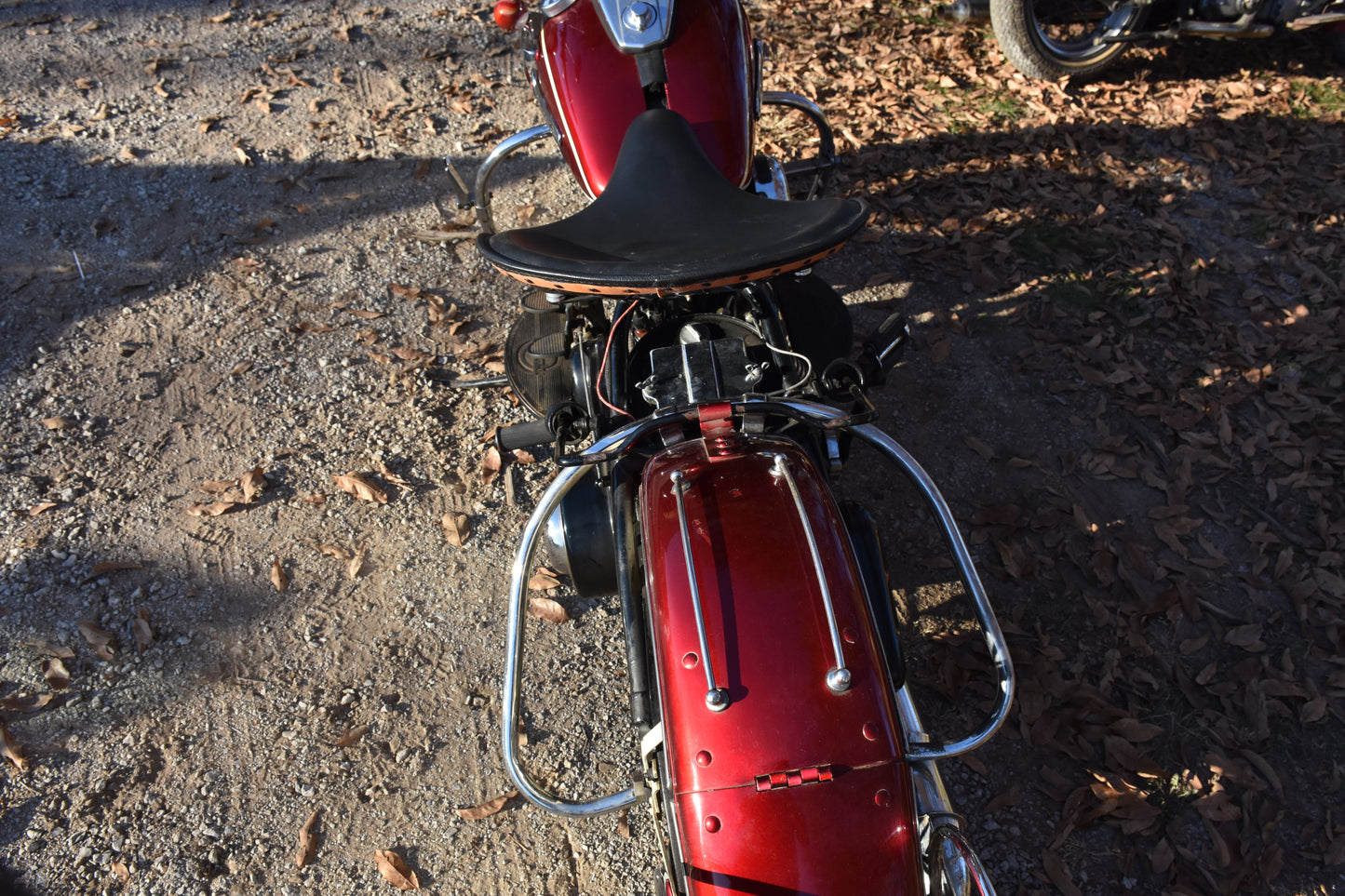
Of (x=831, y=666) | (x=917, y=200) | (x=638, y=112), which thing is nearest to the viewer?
(x=831, y=666)

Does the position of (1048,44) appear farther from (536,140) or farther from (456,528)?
(456,528)

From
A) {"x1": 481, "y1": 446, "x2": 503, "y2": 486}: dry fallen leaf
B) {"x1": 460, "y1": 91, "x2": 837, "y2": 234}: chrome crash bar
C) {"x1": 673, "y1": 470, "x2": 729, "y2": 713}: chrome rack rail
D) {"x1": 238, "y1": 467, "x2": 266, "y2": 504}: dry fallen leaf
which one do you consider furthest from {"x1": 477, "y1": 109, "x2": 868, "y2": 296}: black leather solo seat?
{"x1": 238, "y1": 467, "x2": 266, "y2": 504}: dry fallen leaf

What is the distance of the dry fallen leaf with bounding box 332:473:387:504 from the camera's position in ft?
11.0

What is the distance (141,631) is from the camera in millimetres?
2932

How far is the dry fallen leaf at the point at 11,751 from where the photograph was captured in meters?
2.64

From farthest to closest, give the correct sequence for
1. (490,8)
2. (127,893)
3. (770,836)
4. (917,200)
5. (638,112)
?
(490,8) → (917,200) → (638,112) → (127,893) → (770,836)

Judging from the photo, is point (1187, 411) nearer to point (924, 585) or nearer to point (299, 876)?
point (924, 585)

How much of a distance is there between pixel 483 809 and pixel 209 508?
70.8 inches

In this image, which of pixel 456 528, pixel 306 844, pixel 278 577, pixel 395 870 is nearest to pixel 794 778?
pixel 395 870

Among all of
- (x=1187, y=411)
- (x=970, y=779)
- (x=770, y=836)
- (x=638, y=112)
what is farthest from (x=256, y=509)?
(x=1187, y=411)

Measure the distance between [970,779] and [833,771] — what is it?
4.78 feet

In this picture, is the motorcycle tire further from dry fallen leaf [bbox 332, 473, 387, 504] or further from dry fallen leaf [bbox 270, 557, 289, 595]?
dry fallen leaf [bbox 270, 557, 289, 595]

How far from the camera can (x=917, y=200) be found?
4.62 m

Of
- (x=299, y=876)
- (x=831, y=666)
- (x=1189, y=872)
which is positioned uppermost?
(x=831, y=666)
